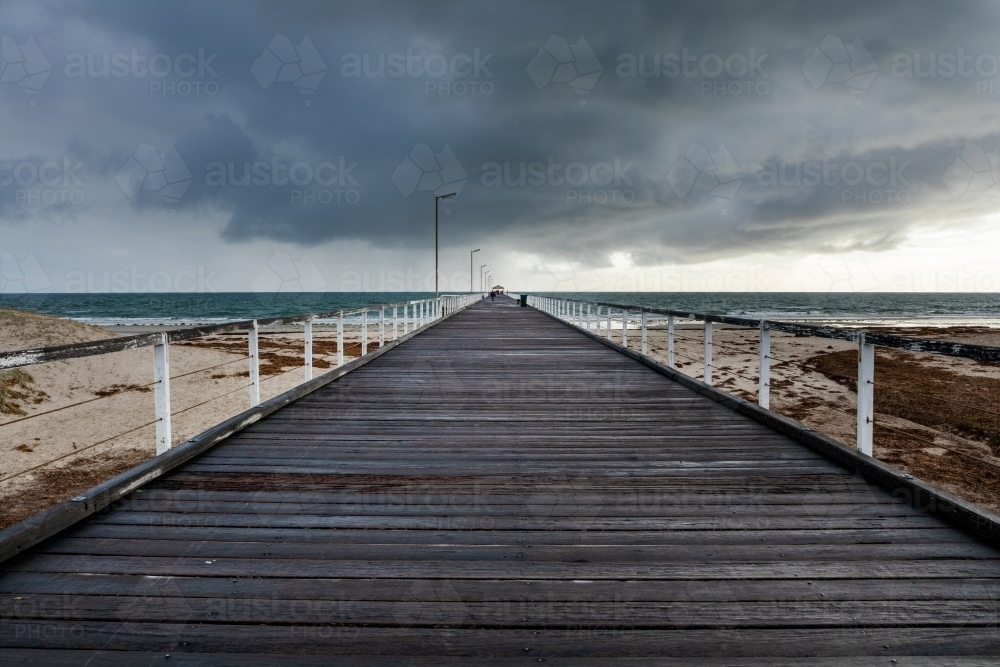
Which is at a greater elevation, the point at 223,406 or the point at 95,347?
the point at 95,347

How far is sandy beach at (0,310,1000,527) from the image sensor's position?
7.87 metres

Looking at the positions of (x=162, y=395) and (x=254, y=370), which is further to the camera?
(x=254, y=370)

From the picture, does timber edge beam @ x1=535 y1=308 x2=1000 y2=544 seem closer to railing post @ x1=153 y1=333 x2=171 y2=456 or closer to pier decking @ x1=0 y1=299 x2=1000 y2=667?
pier decking @ x1=0 y1=299 x2=1000 y2=667

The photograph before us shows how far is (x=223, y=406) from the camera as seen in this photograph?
12.4 metres

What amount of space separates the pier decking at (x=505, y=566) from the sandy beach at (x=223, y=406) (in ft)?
3.80

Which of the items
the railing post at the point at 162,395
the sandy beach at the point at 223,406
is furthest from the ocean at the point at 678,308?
the railing post at the point at 162,395

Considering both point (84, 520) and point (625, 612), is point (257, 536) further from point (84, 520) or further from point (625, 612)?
point (625, 612)

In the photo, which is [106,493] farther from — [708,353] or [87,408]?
[87,408]

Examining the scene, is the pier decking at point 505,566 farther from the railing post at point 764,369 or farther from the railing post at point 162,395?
the railing post at point 764,369

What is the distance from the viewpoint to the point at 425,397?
6285 millimetres

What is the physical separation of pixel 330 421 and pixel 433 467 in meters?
1.70

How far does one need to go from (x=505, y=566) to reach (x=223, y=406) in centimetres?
1181

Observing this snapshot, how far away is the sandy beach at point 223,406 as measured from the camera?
7871 millimetres

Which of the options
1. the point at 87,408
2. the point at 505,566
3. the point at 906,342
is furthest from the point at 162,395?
the point at 87,408
